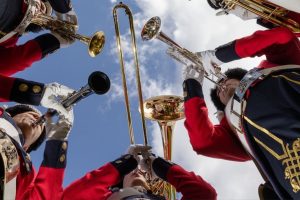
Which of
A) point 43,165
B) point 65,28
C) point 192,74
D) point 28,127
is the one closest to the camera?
point 43,165

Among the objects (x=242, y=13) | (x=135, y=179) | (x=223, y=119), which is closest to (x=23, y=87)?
(x=135, y=179)

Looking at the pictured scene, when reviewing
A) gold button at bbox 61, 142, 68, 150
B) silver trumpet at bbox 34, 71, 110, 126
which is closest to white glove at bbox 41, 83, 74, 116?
silver trumpet at bbox 34, 71, 110, 126

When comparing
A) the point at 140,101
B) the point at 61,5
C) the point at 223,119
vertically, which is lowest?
the point at 223,119

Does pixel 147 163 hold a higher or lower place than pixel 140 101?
lower

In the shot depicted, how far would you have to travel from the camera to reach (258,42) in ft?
14.2

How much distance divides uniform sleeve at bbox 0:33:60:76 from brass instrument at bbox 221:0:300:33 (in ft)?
→ 6.58

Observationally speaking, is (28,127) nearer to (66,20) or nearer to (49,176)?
(49,176)

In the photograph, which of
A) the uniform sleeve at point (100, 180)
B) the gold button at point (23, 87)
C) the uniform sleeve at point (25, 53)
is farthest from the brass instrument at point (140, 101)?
the gold button at point (23, 87)

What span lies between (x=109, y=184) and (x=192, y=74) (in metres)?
1.47

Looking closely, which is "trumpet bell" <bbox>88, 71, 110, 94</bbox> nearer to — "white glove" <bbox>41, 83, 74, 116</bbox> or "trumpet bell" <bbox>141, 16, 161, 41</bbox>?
"white glove" <bbox>41, 83, 74, 116</bbox>

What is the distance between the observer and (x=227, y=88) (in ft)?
15.4

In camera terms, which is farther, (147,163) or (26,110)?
(26,110)

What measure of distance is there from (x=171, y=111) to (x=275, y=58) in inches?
60.3

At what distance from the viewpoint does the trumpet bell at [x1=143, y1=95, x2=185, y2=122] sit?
5.33 m
